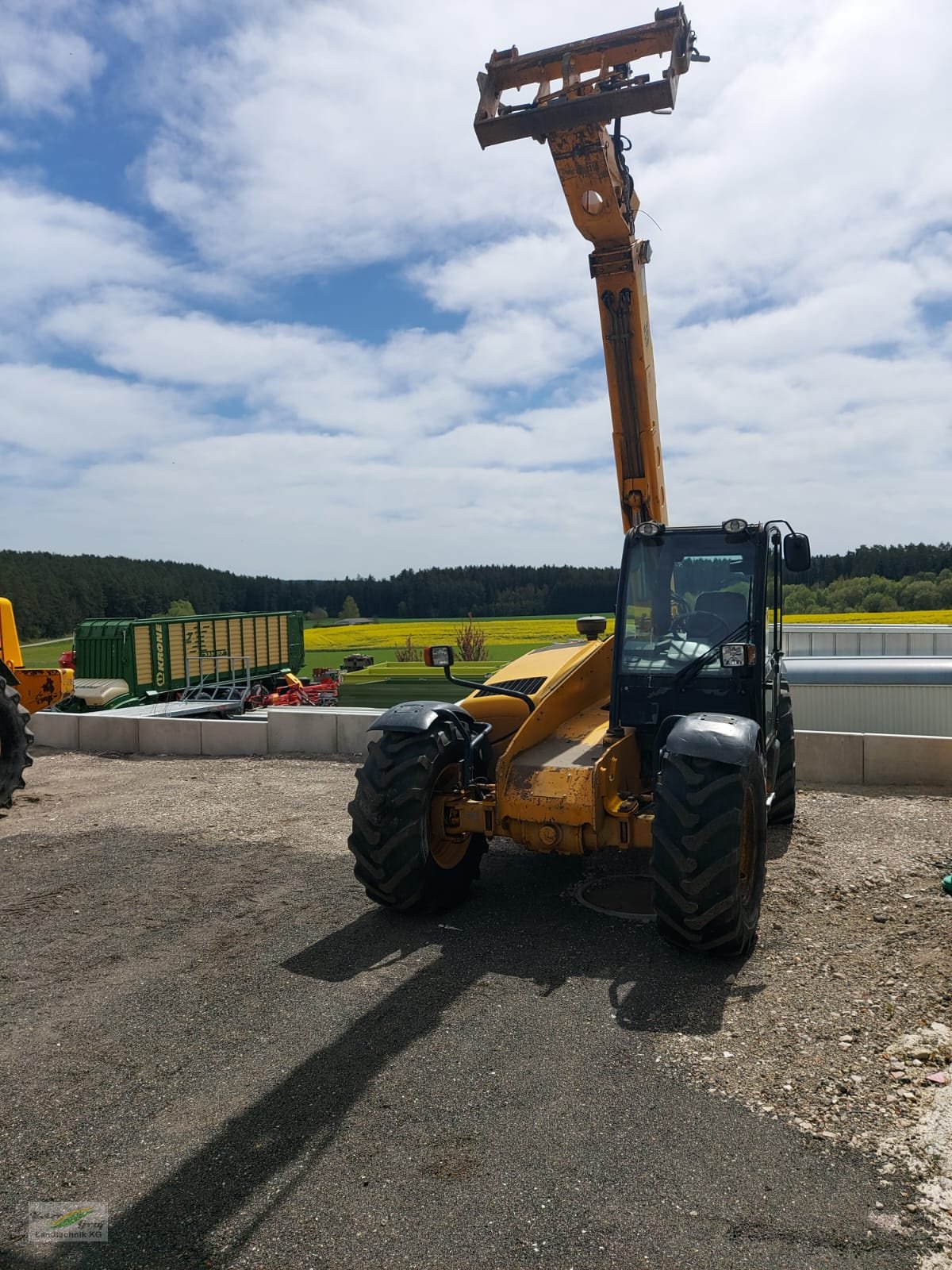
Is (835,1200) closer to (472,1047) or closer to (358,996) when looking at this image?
(472,1047)

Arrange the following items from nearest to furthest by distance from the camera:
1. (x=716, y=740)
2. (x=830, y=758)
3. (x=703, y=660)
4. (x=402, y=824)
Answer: (x=716, y=740) < (x=402, y=824) < (x=703, y=660) < (x=830, y=758)

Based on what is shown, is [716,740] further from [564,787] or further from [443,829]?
[443,829]

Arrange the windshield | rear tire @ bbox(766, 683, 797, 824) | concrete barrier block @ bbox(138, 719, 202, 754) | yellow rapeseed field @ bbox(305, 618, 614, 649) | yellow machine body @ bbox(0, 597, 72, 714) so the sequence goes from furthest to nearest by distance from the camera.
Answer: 1. yellow rapeseed field @ bbox(305, 618, 614, 649)
2. concrete barrier block @ bbox(138, 719, 202, 754)
3. yellow machine body @ bbox(0, 597, 72, 714)
4. rear tire @ bbox(766, 683, 797, 824)
5. the windshield

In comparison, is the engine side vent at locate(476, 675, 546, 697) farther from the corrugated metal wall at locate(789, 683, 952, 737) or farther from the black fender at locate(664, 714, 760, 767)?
the corrugated metal wall at locate(789, 683, 952, 737)

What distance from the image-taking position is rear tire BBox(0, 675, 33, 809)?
10.5 m

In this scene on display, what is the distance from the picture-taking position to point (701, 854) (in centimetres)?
554

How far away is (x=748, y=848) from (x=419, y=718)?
95.8 inches

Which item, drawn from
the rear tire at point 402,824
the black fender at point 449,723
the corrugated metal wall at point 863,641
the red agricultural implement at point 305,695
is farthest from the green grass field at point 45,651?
the rear tire at point 402,824

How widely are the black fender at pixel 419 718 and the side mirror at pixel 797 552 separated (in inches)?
105

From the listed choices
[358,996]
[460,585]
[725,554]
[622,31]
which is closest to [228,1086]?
[358,996]

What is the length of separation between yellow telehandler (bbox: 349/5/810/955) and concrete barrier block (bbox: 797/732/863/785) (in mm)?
3246

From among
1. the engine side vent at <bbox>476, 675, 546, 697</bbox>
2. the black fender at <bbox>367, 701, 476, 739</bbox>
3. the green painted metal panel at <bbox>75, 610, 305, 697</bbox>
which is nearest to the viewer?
the black fender at <bbox>367, 701, 476, 739</bbox>

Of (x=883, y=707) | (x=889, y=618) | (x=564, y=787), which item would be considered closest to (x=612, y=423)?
(x=564, y=787)

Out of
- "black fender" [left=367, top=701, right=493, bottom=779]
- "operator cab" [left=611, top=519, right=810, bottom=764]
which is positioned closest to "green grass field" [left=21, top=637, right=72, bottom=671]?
"black fender" [left=367, top=701, right=493, bottom=779]
